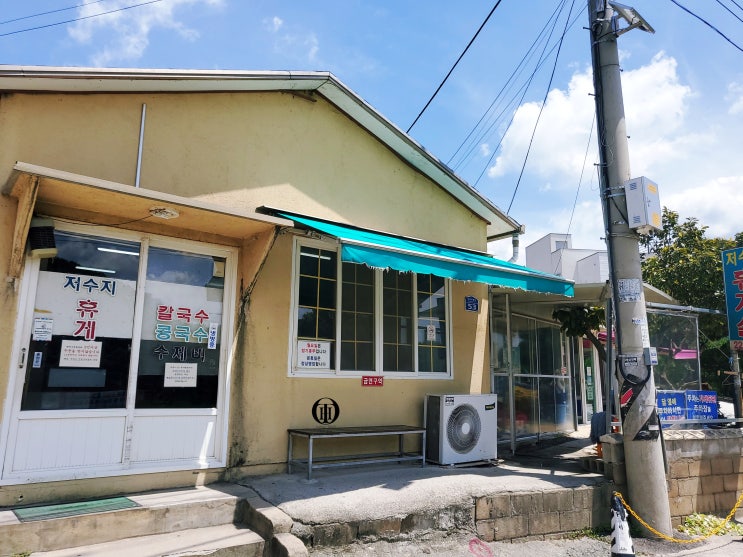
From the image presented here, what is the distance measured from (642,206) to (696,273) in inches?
333

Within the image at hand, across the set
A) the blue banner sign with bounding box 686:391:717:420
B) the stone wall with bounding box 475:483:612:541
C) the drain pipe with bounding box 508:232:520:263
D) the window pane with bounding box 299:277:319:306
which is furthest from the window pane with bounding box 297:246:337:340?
the blue banner sign with bounding box 686:391:717:420

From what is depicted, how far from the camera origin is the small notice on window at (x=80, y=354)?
16.5 feet

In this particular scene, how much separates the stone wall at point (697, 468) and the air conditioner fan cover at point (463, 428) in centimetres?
168

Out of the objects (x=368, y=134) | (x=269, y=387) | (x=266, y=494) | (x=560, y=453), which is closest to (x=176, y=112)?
(x=368, y=134)

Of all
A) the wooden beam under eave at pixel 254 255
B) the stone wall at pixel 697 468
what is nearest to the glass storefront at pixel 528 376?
the stone wall at pixel 697 468

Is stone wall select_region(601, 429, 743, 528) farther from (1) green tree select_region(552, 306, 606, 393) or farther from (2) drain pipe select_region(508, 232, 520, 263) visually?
(2) drain pipe select_region(508, 232, 520, 263)

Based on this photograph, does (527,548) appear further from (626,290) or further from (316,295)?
(316,295)

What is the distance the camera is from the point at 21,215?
4.61 m

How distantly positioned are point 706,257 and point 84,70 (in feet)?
46.7

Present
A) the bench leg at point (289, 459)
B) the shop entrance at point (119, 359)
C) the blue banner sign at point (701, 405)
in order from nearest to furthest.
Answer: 1. the shop entrance at point (119, 359)
2. the bench leg at point (289, 459)
3. the blue banner sign at point (701, 405)

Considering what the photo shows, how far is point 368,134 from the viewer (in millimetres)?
7797

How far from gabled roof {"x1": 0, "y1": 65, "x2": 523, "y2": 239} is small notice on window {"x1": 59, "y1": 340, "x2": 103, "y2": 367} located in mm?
2477

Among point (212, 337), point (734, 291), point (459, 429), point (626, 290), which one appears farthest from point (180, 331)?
point (734, 291)

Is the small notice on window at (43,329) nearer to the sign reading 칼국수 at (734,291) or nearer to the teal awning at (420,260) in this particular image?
the teal awning at (420,260)
